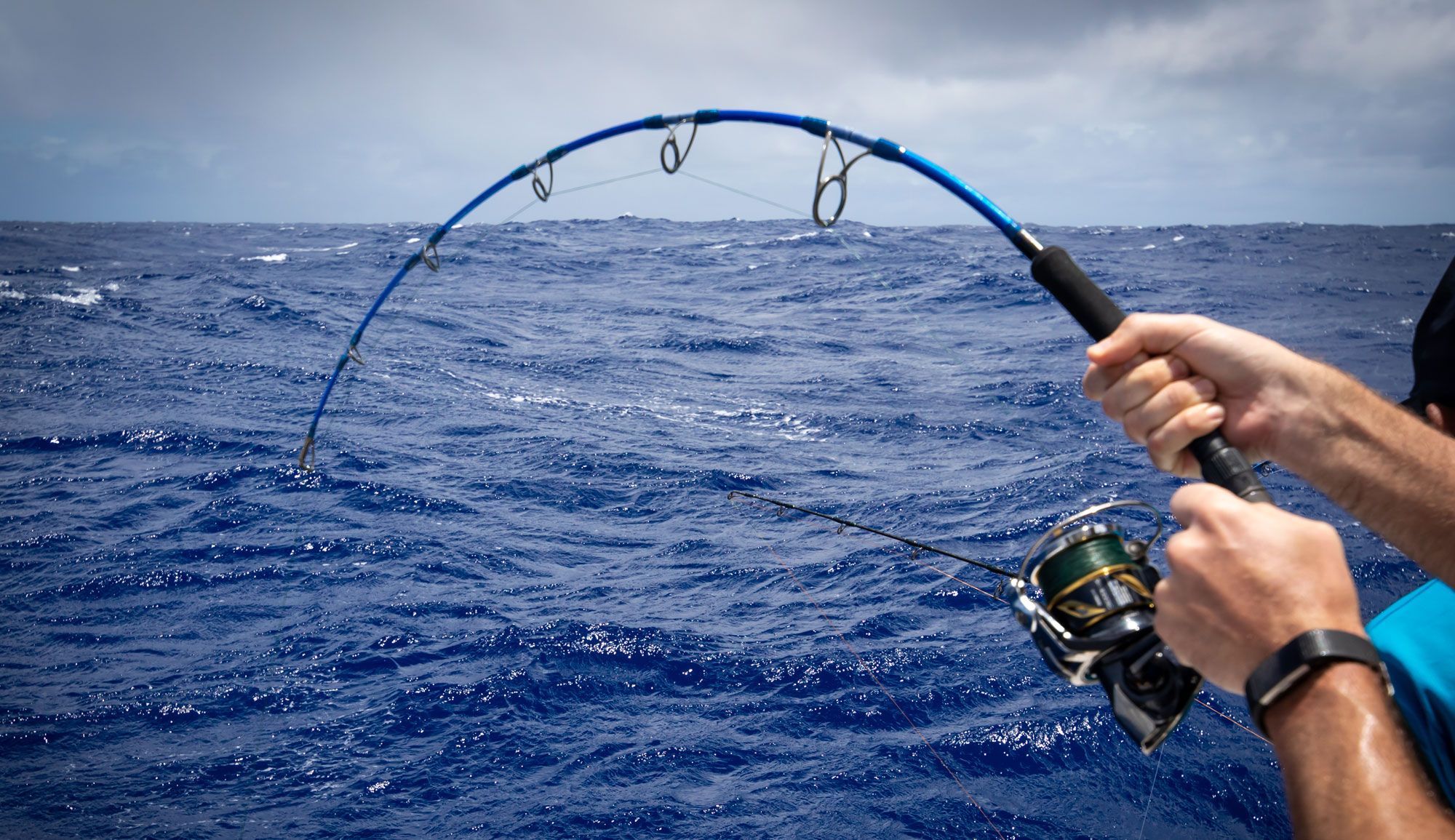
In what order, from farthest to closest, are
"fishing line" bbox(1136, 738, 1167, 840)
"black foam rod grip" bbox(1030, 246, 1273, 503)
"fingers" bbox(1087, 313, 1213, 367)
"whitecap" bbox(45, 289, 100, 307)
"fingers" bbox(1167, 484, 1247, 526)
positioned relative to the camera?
1. "whitecap" bbox(45, 289, 100, 307)
2. "fishing line" bbox(1136, 738, 1167, 840)
3. "fingers" bbox(1087, 313, 1213, 367)
4. "black foam rod grip" bbox(1030, 246, 1273, 503)
5. "fingers" bbox(1167, 484, 1247, 526)

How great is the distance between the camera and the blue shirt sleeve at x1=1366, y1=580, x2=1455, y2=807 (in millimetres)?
1308

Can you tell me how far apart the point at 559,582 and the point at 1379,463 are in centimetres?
494

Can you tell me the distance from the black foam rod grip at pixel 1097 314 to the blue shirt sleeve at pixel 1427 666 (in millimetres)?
301

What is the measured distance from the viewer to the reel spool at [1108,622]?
136cm

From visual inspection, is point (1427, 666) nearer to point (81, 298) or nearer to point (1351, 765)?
point (1351, 765)

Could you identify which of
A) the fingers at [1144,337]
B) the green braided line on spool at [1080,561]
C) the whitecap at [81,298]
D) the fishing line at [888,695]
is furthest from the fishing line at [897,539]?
the whitecap at [81,298]

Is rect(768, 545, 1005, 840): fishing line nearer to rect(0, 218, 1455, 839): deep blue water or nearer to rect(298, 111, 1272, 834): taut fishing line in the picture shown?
rect(0, 218, 1455, 839): deep blue water

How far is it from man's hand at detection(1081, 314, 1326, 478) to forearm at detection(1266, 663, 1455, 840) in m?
0.70

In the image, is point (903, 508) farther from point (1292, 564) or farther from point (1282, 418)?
point (1292, 564)

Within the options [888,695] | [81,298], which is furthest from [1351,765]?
[81,298]

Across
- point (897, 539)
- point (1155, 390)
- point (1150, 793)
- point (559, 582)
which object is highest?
point (1155, 390)

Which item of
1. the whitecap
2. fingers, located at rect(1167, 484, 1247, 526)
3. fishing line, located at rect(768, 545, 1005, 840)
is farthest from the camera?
the whitecap

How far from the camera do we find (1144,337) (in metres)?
1.62

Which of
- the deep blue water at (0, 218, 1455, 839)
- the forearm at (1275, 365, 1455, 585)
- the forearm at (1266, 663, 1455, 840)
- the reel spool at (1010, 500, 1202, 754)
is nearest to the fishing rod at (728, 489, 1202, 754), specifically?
the reel spool at (1010, 500, 1202, 754)
